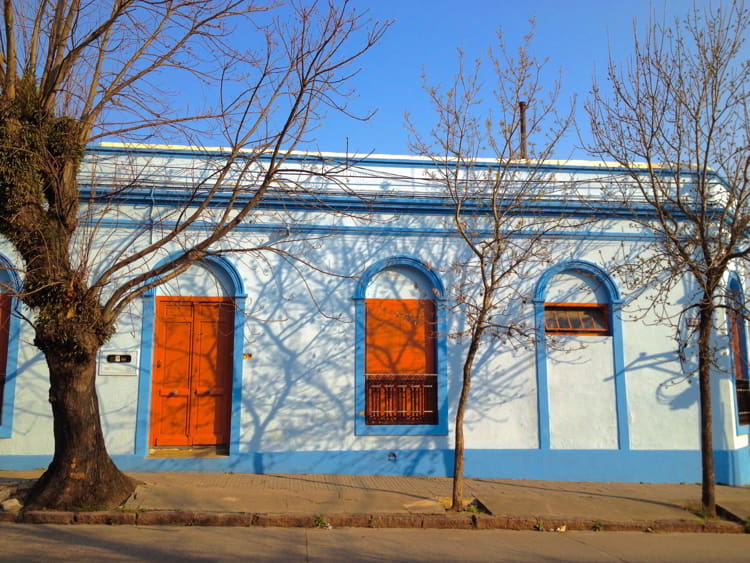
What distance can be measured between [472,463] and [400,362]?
1.91 metres

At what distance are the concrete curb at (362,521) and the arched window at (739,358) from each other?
3.73m

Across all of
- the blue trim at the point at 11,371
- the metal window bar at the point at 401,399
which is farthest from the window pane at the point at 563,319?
the blue trim at the point at 11,371

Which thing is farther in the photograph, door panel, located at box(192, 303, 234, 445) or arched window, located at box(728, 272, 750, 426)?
arched window, located at box(728, 272, 750, 426)

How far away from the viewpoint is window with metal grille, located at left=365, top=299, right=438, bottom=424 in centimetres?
1055

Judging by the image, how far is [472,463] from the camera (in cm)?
1041

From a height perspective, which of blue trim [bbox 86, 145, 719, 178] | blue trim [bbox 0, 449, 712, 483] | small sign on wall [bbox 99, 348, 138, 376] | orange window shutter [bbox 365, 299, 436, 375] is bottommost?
blue trim [bbox 0, 449, 712, 483]

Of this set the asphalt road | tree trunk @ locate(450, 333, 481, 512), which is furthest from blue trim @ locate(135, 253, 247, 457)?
tree trunk @ locate(450, 333, 481, 512)

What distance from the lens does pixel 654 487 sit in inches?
406

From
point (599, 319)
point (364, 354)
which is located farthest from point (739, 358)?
point (364, 354)

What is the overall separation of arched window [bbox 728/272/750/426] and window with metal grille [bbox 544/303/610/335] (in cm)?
210

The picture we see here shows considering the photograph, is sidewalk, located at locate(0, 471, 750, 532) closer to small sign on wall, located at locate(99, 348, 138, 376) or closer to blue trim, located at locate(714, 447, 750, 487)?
blue trim, located at locate(714, 447, 750, 487)

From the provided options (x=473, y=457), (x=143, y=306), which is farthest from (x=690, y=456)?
(x=143, y=306)

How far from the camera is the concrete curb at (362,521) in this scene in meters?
7.43

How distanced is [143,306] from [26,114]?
11.6ft
